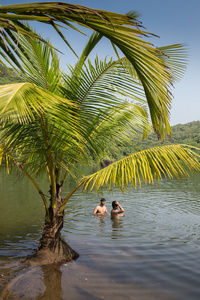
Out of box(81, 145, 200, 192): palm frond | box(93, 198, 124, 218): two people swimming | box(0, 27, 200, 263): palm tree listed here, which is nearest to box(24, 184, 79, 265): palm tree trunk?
box(0, 27, 200, 263): palm tree

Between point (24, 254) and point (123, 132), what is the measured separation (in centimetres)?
371

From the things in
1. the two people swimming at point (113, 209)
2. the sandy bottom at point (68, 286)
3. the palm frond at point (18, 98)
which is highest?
the palm frond at point (18, 98)

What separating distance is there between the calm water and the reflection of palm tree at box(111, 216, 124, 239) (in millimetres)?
33

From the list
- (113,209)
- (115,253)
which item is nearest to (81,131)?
(115,253)

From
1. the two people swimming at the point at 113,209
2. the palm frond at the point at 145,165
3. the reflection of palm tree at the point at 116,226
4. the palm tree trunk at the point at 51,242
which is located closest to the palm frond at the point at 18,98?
the palm frond at the point at 145,165

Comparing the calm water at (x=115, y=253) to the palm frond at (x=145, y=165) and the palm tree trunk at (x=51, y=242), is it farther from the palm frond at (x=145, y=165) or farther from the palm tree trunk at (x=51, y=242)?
the palm frond at (x=145, y=165)

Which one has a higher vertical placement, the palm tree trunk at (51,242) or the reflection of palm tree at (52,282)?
the palm tree trunk at (51,242)

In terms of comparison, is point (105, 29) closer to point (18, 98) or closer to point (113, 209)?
point (18, 98)

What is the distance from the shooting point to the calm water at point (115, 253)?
187 inches

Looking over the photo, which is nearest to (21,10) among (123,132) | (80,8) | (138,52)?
(80,8)

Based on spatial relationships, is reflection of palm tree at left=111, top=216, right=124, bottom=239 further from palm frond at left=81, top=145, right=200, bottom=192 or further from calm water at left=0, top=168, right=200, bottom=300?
palm frond at left=81, top=145, right=200, bottom=192

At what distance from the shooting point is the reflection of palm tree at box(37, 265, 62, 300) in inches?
178

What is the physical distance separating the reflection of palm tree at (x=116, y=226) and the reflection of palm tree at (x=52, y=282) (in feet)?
10.9

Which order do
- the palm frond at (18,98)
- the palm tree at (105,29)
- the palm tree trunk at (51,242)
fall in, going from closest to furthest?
the palm tree at (105,29) → the palm frond at (18,98) → the palm tree trunk at (51,242)
